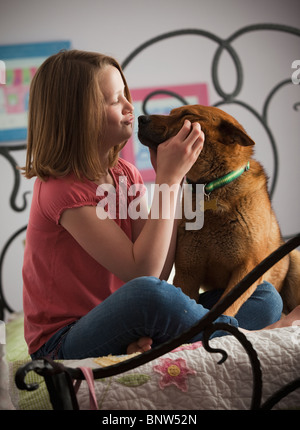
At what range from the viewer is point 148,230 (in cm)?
107

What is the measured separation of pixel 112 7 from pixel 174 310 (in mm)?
2095

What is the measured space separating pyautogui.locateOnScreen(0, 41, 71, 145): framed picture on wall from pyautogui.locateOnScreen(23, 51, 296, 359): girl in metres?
1.41

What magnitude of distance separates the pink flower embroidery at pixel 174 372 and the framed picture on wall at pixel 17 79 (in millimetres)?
2018

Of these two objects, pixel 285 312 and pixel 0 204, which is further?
pixel 0 204

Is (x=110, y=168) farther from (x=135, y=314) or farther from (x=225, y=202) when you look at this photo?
(x=135, y=314)

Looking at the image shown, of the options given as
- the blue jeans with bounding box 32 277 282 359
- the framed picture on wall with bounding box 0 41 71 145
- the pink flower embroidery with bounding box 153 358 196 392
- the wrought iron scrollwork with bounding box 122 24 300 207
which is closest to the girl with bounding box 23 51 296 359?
the blue jeans with bounding box 32 277 282 359

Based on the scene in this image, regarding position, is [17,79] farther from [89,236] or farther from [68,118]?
[89,236]

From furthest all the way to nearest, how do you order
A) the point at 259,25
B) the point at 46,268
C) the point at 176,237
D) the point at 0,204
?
the point at 0,204 < the point at 259,25 < the point at 176,237 < the point at 46,268

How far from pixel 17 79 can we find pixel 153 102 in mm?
747

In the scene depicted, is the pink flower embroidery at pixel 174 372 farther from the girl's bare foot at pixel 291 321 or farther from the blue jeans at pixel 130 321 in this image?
the girl's bare foot at pixel 291 321

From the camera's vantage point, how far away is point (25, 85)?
8.53 ft

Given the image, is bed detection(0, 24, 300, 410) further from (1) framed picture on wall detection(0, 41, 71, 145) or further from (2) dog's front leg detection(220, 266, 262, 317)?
(1) framed picture on wall detection(0, 41, 71, 145)

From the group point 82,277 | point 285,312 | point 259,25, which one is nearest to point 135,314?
point 82,277

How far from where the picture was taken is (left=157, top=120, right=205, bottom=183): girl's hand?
3.50 feet
